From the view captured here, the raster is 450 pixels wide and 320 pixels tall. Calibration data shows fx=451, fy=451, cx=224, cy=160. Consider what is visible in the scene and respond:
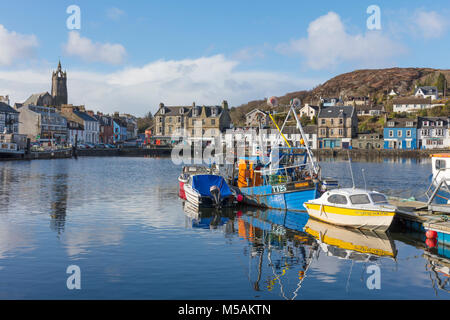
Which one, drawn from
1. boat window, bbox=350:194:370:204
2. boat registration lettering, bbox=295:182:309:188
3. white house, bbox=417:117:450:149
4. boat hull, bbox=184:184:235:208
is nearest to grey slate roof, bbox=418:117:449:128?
white house, bbox=417:117:450:149

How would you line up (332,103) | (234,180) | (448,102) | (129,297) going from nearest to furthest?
1. (129,297)
2. (234,180)
3. (448,102)
4. (332,103)

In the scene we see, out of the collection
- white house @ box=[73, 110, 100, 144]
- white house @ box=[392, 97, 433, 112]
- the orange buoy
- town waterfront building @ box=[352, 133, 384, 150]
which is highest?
white house @ box=[392, 97, 433, 112]

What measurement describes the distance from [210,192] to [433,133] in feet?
328

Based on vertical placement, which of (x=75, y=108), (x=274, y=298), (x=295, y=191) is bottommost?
(x=274, y=298)

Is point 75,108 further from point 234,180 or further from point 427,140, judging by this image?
point 234,180

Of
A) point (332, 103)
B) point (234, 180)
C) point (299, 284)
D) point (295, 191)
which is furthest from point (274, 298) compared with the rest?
point (332, 103)

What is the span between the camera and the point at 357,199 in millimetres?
24500

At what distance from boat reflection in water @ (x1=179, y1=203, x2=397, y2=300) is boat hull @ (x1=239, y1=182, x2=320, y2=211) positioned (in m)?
0.59

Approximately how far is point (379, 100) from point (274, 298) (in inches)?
6443

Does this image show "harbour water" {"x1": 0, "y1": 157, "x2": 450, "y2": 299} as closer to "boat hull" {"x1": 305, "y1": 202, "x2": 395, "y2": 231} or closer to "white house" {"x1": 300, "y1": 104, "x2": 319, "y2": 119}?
"boat hull" {"x1": 305, "y1": 202, "x2": 395, "y2": 231}

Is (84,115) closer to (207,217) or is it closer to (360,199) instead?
(207,217)

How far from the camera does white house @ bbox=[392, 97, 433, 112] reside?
467ft

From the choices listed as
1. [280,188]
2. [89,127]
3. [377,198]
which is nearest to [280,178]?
[280,188]

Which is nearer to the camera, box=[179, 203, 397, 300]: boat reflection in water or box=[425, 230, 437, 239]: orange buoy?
box=[179, 203, 397, 300]: boat reflection in water
